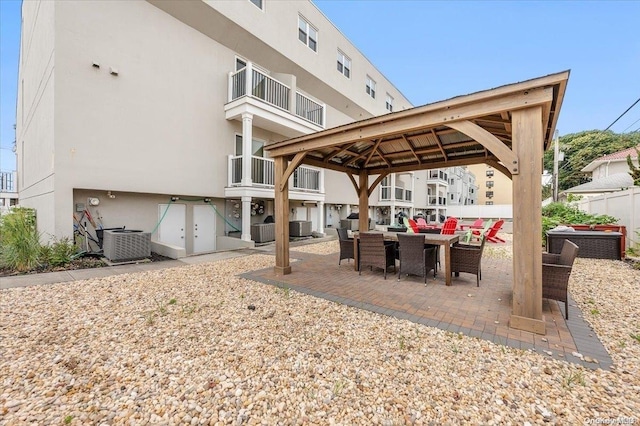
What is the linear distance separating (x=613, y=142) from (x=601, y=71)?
22.9 m

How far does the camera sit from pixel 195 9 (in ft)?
32.4

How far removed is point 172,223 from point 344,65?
1441 cm

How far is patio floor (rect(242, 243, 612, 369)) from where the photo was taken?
10.5ft

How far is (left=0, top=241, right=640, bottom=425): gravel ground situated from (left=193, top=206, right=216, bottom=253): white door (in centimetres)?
646

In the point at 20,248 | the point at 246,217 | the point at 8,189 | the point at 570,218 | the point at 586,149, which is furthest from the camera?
the point at 586,149

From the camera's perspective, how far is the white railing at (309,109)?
13375mm

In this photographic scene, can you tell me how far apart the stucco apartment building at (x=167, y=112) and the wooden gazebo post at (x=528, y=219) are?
894 centimetres

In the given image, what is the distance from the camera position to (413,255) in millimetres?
5633

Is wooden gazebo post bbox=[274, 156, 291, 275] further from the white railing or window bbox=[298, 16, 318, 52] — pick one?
window bbox=[298, 16, 318, 52]

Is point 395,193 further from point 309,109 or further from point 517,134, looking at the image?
point 517,134

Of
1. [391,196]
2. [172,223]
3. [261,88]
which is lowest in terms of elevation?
[172,223]

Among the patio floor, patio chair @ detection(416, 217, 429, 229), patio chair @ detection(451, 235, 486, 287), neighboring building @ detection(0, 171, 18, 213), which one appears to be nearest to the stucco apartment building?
patio chair @ detection(416, 217, 429, 229)

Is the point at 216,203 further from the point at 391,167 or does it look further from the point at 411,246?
the point at 411,246

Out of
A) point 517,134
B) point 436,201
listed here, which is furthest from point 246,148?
point 436,201
